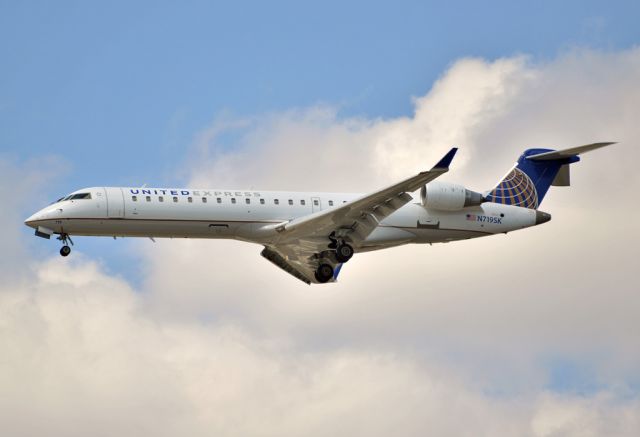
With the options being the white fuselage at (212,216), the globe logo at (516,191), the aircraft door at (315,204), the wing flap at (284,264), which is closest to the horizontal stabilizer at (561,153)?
the globe logo at (516,191)

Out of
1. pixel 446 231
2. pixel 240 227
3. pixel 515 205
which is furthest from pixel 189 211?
pixel 515 205

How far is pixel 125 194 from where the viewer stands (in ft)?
144

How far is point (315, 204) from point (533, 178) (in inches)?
341

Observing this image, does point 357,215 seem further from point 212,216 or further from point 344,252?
point 212,216

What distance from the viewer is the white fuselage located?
4359cm

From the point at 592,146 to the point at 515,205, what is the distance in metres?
3.93

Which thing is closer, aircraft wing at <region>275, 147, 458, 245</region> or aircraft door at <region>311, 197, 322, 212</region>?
aircraft wing at <region>275, 147, 458, 245</region>

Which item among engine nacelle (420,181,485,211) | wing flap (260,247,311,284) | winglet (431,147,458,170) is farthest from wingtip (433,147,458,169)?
wing flap (260,247,311,284)

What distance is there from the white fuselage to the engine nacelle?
0.41 m

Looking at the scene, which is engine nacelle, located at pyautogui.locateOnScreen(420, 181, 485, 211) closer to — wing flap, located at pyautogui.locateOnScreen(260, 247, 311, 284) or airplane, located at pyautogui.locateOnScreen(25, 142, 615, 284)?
airplane, located at pyautogui.locateOnScreen(25, 142, 615, 284)

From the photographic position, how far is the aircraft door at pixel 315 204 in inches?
1804

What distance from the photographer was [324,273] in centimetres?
4791

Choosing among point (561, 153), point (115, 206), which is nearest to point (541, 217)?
point (561, 153)

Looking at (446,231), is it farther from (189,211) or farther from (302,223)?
(189,211)
